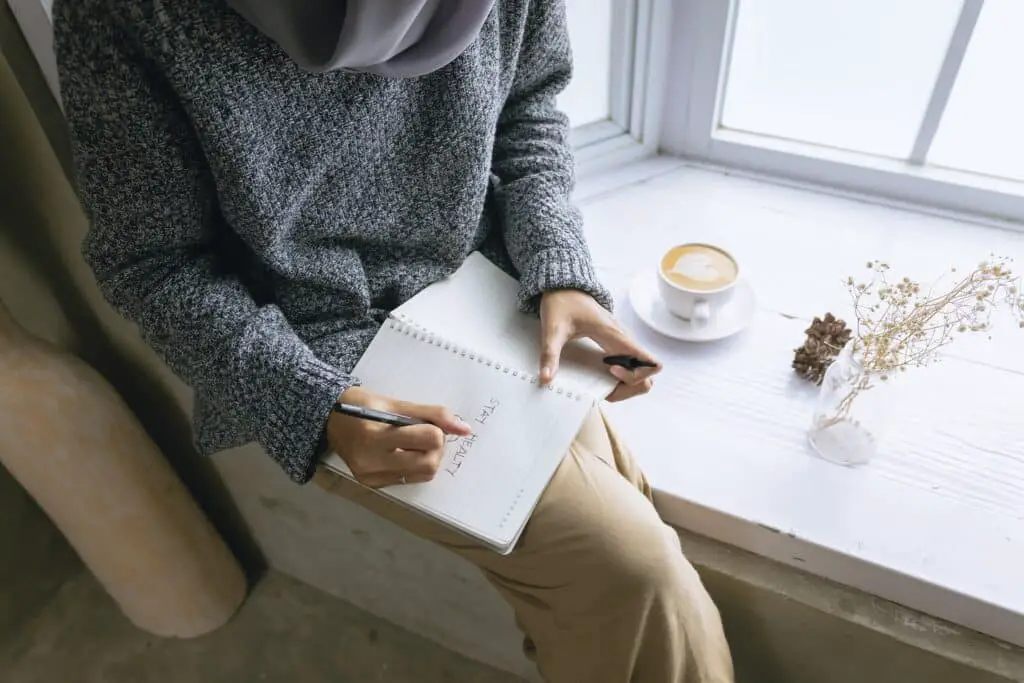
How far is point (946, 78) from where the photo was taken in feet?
3.00

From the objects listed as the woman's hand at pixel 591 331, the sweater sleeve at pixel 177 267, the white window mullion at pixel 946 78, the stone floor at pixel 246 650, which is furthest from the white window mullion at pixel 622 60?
the stone floor at pixel 246 650

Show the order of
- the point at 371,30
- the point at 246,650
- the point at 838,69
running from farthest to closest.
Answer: the point at 246,650 < the point at 838,69 < the point at 371,30

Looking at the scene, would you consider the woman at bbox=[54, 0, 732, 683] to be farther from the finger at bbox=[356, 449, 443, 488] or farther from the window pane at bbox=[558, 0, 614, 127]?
the window pane at bbox=[558, 0, 614, 127]

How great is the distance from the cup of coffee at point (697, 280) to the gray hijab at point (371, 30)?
1.21 ft

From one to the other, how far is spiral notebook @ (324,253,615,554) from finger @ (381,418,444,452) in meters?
0.04

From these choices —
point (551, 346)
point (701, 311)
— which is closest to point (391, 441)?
point (551, 346)

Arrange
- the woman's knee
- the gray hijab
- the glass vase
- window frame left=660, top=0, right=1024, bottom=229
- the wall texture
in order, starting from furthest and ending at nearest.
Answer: the wall texture, window frame left=660, top=0, right=1024, bottom=229, the glass vase, the woman's knee, the gray hijab

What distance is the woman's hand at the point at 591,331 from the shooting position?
0.68 metres

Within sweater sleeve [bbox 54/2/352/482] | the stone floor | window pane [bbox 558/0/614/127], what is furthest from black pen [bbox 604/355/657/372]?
the stone floor

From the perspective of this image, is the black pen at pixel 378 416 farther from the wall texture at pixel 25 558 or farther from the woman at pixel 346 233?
the wall texture at pixel 25 558

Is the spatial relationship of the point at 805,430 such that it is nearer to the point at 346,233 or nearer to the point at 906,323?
the point at 906,323

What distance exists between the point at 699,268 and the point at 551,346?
0.28 m

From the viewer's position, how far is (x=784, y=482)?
0.78 metres

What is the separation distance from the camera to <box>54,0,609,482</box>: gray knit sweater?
1.78 feet
